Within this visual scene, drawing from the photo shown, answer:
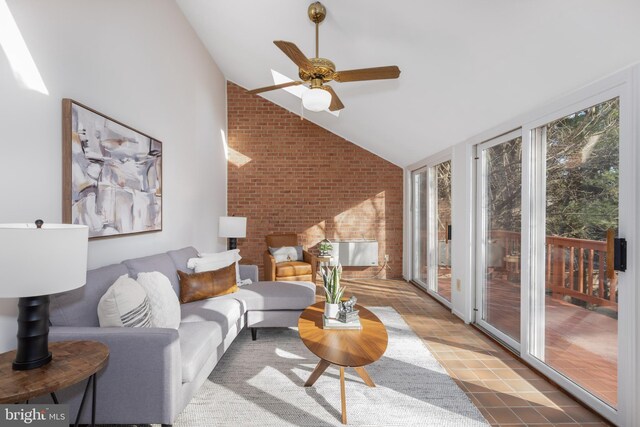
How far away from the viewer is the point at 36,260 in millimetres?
1256

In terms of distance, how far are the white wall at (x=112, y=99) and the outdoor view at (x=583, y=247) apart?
329 cm

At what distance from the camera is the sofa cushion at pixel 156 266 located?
2479 mm

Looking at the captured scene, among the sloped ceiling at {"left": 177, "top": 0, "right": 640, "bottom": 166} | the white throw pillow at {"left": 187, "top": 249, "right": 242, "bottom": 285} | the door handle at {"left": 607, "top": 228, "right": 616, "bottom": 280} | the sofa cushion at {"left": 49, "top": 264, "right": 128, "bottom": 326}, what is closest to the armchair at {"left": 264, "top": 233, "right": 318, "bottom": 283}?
the white throw pillow at {"left": 187, "top": 249, "right": 242, "bottom": 285}

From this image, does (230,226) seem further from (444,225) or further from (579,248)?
(579,248)

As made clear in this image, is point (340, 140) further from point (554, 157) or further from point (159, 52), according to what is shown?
point (554, 157)

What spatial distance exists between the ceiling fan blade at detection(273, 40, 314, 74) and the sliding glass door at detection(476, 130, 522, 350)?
6.43ft

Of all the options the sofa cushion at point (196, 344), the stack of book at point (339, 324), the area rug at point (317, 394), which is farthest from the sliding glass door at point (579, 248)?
the sofa cushion at point (196, 344)

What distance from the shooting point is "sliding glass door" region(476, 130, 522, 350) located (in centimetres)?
302

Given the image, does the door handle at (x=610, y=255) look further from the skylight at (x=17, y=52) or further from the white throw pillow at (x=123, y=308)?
the skylight at (x=17, y=52)

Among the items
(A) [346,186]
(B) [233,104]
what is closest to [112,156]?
(B) [233,104]

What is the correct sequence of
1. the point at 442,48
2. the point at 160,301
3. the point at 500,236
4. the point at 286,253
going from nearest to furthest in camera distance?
the point at 160,301 → the point at 442,48 → the point at 500,236 → the point at 286,253

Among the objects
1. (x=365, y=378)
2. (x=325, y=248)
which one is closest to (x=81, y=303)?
(x=365, y=378)

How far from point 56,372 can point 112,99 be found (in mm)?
2017

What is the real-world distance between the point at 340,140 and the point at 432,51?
136 inches
